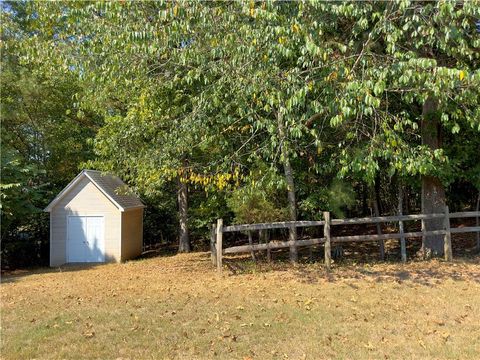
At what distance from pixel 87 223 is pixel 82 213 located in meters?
0.43

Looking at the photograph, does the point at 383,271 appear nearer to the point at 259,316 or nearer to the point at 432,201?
the point at 432,201

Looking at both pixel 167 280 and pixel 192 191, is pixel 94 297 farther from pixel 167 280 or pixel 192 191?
pixel 192 191

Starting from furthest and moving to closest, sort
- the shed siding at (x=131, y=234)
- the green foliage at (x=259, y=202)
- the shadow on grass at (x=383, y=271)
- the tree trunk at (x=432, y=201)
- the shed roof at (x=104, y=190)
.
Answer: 1. the shed siding at (x=131, y=234)
2. the shed roof at (x=104, y=190)
3. the tree trunk at (x=432, y=201)
4. the green foliage at (x=259, y=202)
5. the shadow on grass at (x=383, y=271)

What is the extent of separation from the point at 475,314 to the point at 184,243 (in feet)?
42.4

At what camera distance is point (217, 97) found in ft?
28.9

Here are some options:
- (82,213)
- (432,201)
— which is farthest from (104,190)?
(432,201)

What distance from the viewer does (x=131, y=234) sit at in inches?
671

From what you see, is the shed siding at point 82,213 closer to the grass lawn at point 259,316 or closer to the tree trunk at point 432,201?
the grass lawn at point 259,316

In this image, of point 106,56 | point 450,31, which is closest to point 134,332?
point 106,56

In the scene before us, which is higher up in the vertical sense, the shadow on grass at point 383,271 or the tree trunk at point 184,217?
the tree trunk at point 184,217

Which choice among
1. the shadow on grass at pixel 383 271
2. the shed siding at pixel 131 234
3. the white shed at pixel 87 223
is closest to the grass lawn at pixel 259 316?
the shadow on grass at pixel 383 271

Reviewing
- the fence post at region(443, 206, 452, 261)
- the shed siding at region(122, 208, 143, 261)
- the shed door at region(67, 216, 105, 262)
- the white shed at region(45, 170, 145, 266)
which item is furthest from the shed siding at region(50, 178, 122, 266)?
the fence post at region(443, 206, 452, 261)

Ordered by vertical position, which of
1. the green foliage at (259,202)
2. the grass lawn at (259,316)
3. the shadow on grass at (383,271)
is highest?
the green foliage at (259,202)

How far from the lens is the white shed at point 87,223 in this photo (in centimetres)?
1583
